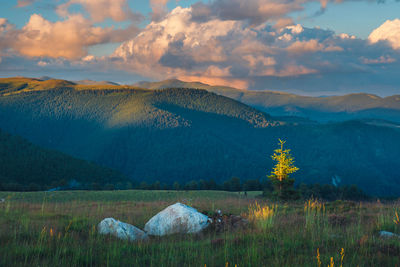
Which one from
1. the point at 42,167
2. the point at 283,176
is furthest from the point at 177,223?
the point at 42,167

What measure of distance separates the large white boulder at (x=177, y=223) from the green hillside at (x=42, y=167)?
111464mm

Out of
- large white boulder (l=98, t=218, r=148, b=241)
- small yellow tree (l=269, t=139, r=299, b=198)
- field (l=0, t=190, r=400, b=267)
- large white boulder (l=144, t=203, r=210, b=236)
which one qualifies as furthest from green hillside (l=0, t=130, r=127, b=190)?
field (l=0, t=190, r=400, b=267)

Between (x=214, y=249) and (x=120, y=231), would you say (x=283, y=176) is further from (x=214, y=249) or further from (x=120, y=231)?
(x=214, y=249)

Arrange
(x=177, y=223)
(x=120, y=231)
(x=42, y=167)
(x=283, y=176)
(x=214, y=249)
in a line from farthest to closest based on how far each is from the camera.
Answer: (x=42, y=167) < (x=283, y=176) < (x=177, y=223) < (x=120, y=231) < (x=214, y=249)

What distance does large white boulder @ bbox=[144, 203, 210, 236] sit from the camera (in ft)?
30.5

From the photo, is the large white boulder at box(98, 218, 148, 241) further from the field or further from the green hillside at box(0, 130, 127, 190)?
the green hillside at box(0, 130, 127, 190)

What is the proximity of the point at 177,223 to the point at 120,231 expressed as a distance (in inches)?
71.1

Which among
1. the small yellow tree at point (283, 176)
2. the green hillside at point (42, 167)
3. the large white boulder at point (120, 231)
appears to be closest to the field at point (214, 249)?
the large white boulder at point (120, 231)

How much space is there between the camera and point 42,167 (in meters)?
129

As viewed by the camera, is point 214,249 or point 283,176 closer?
point 214,249

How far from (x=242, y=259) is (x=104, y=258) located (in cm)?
262

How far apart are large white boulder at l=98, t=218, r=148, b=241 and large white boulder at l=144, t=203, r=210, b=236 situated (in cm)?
78

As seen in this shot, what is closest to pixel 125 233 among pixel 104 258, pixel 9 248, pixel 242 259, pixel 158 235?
pixel 158 235

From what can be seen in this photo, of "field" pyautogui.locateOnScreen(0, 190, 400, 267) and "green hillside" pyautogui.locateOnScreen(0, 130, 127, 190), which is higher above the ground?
"field" pyautogui.locateOnScreen(0, 190, 400, 267)
